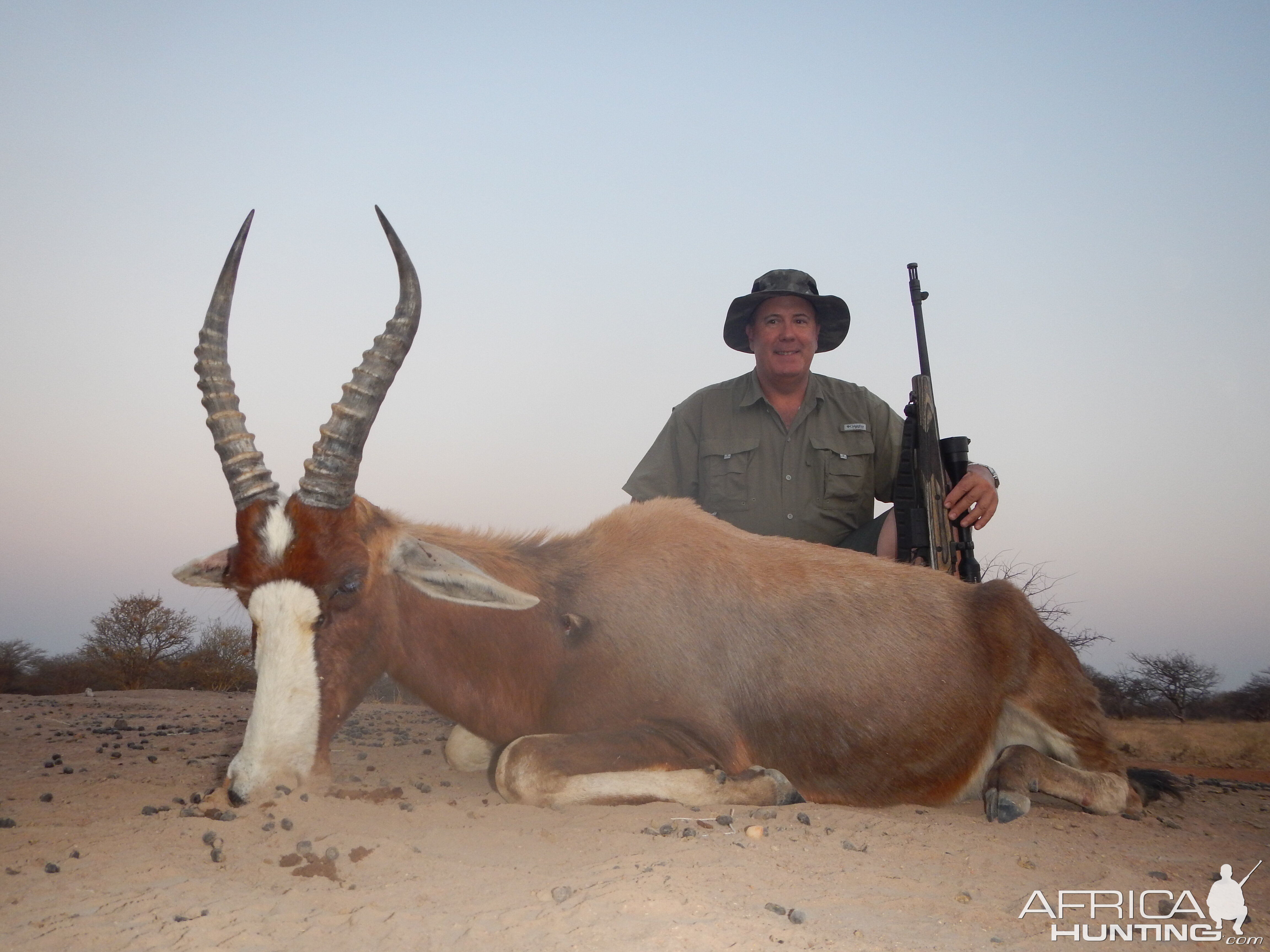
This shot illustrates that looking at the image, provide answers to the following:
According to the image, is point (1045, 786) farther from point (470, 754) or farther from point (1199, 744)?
point (1199, 744)

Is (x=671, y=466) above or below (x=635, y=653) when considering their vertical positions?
above

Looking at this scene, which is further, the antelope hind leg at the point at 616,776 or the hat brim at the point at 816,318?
the hat brim at the point at 816,318

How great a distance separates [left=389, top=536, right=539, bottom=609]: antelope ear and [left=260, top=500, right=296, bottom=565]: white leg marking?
0.54 metres

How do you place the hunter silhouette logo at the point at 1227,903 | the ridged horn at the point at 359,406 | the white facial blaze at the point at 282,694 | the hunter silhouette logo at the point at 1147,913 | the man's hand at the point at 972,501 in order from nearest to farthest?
the hunter silhouette logo at the point at 1147,913 < the hunter silhouette logo at the point at 1227,903 < the white facial blaze at the point at 282,694 < the ridged horn at the point at 359,406 < the man's hand at the point at 972,501

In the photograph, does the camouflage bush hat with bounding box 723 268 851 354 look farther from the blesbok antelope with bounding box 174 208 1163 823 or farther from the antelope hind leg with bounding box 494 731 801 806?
the antelope hind leg with bounding box 494 731 801 806

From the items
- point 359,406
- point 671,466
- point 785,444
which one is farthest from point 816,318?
point 359,406

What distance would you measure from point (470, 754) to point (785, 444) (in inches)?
147

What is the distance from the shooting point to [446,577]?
14.0ft

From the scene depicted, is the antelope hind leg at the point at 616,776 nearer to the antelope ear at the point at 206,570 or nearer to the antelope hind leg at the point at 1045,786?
the antelope hind leg at the point at 1045,786

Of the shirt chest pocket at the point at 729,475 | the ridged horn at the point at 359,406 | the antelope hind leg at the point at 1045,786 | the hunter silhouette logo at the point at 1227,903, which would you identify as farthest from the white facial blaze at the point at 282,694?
the shirt chest pocket at the point at 729,475

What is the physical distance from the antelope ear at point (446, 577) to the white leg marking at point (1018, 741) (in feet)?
8.92

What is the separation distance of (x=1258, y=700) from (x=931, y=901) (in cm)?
1404

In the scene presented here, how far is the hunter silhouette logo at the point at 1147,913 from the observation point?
2.67m

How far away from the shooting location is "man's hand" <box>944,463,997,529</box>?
20.6 feet
